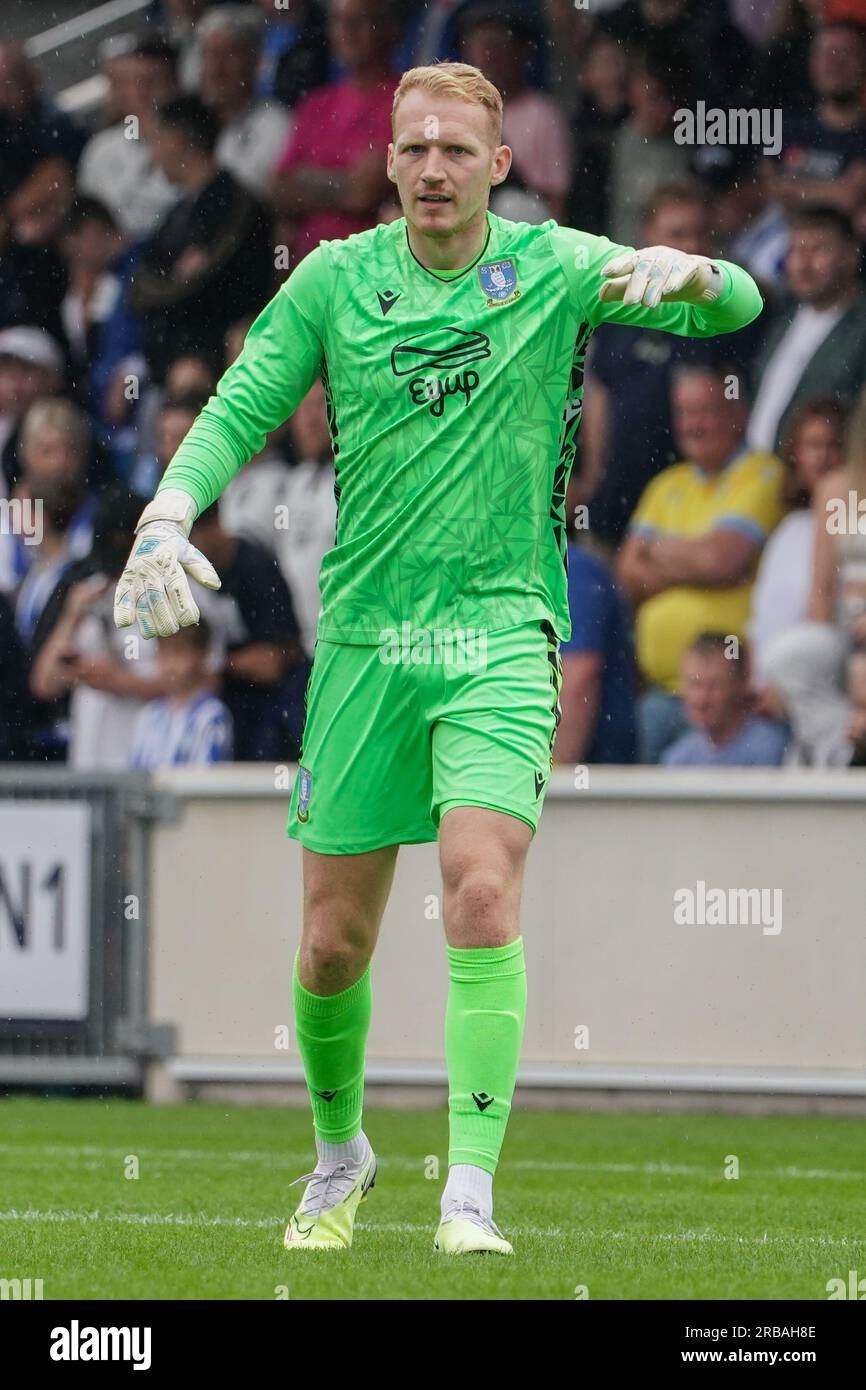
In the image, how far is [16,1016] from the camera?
943 centimetres

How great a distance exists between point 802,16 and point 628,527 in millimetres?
2502

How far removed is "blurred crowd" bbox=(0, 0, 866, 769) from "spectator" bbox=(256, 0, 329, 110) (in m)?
0.02

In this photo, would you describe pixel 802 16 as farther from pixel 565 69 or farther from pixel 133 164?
pixel 133 164

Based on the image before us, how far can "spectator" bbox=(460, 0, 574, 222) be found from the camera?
430 inches

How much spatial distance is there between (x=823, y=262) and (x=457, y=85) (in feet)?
17.9

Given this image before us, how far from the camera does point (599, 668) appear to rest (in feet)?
32.9

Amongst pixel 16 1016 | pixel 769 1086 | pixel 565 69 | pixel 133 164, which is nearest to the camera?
pixel 769 1086

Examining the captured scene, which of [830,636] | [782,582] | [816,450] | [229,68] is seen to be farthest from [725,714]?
[229,68]

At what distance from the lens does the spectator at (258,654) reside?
34.5ft

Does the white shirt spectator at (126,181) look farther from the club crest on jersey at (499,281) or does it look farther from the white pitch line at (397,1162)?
the club crest on jersey at (499,281)

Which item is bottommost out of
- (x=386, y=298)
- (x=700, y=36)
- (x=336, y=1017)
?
(x=336, y=1017)

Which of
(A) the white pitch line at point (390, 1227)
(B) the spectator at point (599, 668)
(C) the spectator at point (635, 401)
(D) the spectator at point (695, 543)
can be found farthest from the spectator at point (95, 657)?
(A) the white pitch line at point (390, 1227)

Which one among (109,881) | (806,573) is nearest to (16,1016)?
(109,881)

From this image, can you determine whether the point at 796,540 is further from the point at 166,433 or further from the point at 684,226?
the point at 166,433
